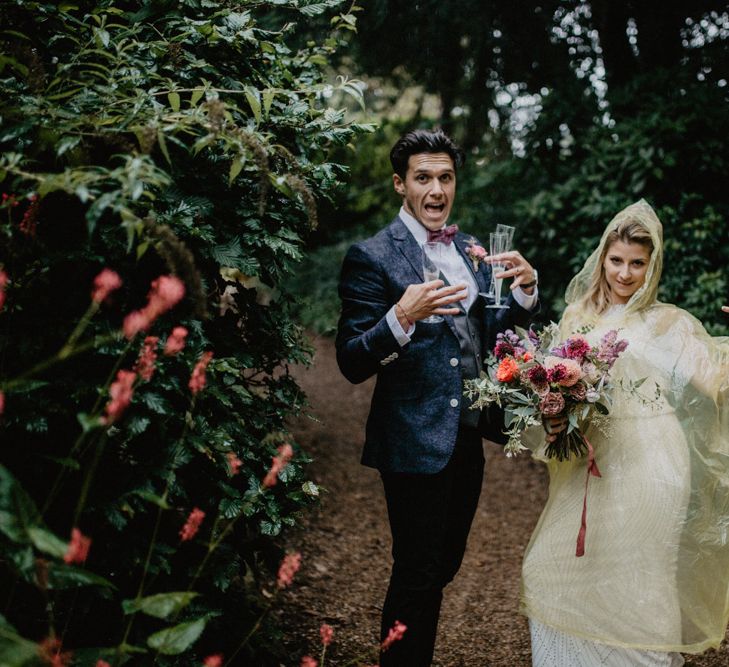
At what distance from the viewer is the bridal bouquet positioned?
109 inches

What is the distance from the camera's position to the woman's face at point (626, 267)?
10.4 feet

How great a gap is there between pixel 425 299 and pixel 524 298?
0.73m

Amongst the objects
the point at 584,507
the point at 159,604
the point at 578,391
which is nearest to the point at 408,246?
the point at 578,391

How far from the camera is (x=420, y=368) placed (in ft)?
9.62

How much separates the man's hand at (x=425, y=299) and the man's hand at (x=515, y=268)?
294 mm

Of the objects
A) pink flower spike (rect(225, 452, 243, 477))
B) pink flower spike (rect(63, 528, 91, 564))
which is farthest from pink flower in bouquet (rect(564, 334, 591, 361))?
pink flower spike (rect(63, 528, 91, 564))

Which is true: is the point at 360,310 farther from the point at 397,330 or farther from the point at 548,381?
the point at 548,381

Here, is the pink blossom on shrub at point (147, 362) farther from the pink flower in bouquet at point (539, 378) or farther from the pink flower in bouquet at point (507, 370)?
the pink flower in bouquet at point (539, 378)

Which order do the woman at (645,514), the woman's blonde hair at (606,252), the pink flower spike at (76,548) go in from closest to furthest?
the pink flower spike at (76,548), the woman at (645,514), the woman's blonde hair at (606,252)

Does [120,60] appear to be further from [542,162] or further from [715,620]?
[542,162]

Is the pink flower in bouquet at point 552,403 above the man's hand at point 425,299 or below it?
below

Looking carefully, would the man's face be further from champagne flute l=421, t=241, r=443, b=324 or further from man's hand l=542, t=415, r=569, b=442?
man's hand l=542, t=415, r=569, b=442

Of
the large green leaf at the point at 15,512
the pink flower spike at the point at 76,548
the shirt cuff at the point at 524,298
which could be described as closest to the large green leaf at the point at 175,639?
the pink flower spike at the point at 76,548

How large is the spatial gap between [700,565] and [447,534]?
1.05m
